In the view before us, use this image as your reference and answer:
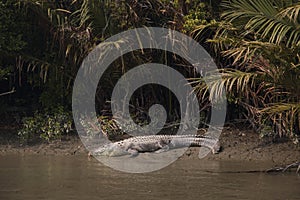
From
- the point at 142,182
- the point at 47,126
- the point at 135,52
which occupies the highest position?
the point at 135,52

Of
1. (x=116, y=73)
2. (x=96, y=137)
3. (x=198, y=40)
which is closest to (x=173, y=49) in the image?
(x=198, y=40)

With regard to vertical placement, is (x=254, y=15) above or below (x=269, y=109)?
above

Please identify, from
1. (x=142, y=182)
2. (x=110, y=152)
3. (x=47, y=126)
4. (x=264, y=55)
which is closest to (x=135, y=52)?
(x=110, y=152)

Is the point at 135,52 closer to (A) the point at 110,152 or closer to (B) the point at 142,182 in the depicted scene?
(A) the point at 110,152

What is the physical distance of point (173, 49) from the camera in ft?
32.0

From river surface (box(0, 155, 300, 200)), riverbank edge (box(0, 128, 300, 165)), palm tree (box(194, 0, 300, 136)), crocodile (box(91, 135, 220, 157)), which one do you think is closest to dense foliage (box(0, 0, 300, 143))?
palm tree (box(194, 0, 300, 136))

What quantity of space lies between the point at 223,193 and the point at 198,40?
11.2ft

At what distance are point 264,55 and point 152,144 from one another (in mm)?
2759

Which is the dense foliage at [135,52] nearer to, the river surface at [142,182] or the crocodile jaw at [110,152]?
the crocodile jaw at [110,152]

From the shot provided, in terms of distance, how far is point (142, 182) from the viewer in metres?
7.59

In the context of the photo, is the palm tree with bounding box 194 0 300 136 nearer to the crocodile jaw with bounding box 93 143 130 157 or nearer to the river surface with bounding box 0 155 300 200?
the river surface with bounding box 0 155 300 200

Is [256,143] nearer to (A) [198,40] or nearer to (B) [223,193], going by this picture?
(A) [198,40]

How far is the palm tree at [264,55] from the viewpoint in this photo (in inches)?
301

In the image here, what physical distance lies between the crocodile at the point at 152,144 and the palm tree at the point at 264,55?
2.56 feet
